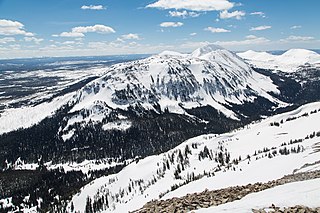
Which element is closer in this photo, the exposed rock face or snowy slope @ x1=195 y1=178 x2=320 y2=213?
the exposed rock face

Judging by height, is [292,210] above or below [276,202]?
above

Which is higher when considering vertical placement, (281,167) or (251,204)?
(251,204)

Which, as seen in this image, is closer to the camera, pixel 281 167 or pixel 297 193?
pixel 297 193

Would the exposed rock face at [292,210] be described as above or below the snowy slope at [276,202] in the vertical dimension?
above

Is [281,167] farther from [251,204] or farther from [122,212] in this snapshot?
[251,204]

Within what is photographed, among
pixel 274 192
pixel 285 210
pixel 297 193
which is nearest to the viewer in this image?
pixel 285 210

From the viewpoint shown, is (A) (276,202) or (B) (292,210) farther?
(A) (276,202)

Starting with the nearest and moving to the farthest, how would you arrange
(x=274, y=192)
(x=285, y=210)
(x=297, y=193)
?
(x=285, y=210)
(x=297, y=193)
(x=274, y=192)

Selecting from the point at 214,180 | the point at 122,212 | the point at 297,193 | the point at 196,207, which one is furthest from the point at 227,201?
the point at 122,212

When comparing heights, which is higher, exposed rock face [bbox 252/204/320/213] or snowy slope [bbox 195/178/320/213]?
exposed rock face [bbox 252/204/320/213]

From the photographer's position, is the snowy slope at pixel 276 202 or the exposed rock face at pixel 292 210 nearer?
the exposed rock face at pixel 292 210

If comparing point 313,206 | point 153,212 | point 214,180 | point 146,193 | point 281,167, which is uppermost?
point 313,206
